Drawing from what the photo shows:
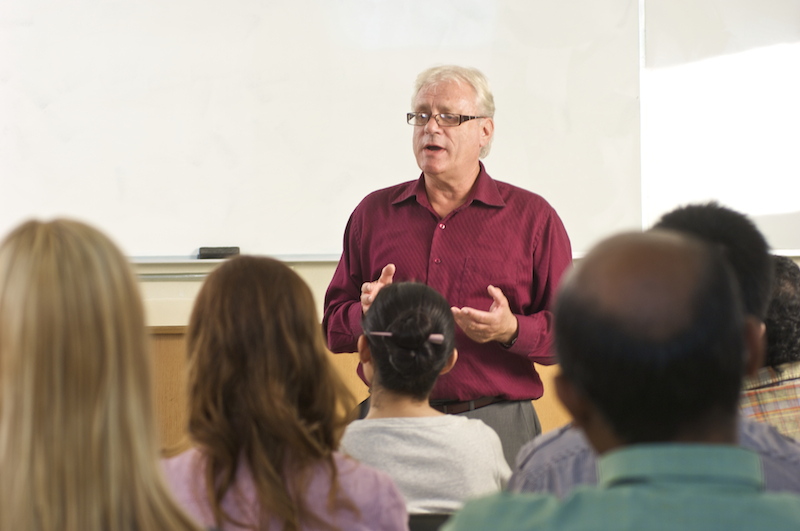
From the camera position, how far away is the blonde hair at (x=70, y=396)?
0.75 metres

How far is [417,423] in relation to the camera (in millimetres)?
1515

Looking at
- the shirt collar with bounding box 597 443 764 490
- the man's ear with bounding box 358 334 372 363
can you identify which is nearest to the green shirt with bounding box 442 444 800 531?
the shirt collar with bounding box 597 443 764 490

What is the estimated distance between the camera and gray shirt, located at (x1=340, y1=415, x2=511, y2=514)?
1472mm

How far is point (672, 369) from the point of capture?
1.99ft

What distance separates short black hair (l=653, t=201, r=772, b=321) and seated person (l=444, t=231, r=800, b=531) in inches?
24.2

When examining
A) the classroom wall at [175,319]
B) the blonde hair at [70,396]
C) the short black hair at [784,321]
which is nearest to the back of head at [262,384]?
the blonde hair at [70,396]

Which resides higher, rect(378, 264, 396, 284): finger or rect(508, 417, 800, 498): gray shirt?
rect(378, 264, 396, 284): finger

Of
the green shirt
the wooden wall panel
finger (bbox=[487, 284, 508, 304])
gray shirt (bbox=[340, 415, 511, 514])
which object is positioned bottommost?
the wooden wall panel

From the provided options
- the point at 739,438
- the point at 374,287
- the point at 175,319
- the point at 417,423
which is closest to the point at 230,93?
the point at 175,319

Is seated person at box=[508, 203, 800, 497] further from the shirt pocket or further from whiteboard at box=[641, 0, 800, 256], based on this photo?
whiteboard at box=[641, 0, 800, 256]

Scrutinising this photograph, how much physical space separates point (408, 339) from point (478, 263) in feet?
1.89

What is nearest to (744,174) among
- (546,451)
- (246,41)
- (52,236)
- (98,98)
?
(246,41)

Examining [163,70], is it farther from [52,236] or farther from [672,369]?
[672,369]

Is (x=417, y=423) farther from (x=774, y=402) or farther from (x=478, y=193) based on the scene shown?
(x=478, y=193)
